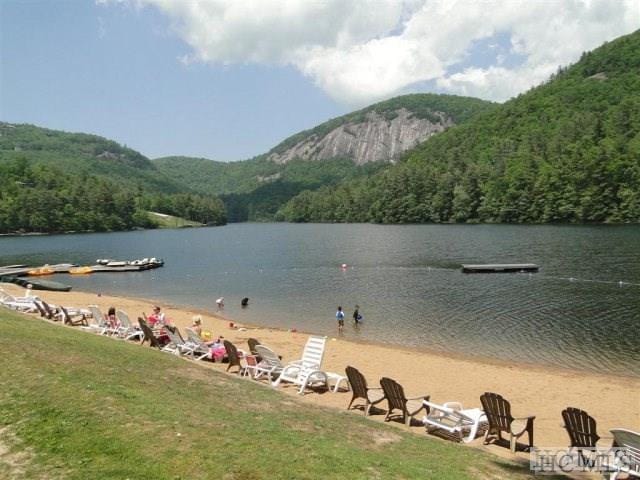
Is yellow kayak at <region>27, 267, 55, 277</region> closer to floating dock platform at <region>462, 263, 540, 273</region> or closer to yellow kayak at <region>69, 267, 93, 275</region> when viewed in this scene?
yellow kayak at <region>69, 267, 93, 275</region>

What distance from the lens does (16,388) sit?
9.48 meters

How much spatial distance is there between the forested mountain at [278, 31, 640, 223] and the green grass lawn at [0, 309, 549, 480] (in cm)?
12656

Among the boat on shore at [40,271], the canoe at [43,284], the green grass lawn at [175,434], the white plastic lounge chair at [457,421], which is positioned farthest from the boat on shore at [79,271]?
the white plastic lounge chair at [457,421]

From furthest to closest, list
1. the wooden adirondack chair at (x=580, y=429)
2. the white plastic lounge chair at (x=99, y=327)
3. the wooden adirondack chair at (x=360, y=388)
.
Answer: the white plastic lounge chair at (x=99, y=327) < the wooden adirondack chair at (x=360, y=388) < the wooden adirondack chair at (x=580, y=429)

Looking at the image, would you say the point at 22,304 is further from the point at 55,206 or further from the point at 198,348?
the point at 55,206

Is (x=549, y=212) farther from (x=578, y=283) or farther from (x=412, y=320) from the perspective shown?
(x=412, y=320)

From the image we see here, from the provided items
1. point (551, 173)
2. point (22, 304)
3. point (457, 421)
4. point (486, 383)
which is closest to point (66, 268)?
point (22, 304)

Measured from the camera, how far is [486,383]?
19438 millimetres

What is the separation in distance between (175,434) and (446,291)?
39.8m

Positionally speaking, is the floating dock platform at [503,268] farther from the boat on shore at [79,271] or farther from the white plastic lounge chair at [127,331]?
the boat on shore at [79,271]

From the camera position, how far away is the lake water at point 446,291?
28.2 metres

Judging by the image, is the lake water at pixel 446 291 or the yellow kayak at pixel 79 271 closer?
the lake water at pixel 446 291

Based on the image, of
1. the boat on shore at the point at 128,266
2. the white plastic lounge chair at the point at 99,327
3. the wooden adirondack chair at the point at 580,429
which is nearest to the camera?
the wooden adirondack chair at the point at 580,429

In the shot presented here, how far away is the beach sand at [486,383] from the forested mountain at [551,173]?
368ft
